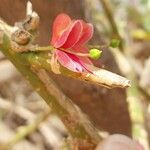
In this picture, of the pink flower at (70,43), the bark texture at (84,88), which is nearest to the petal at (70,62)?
the pink flower at (70,43)

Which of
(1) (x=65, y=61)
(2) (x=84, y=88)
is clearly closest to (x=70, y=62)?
(1) (x=65, y=61)

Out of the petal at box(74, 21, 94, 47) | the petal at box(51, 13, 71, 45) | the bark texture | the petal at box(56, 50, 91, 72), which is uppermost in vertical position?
the bark texture

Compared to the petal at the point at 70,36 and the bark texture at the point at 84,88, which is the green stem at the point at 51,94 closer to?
the petal at the point at 70,36

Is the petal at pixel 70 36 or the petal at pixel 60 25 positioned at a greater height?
the petal at pixel 60 25

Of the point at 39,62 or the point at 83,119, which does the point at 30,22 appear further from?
the point at 83,119

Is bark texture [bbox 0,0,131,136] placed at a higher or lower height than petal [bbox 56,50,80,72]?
higher

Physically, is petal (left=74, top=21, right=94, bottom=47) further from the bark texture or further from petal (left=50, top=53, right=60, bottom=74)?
the bark texture

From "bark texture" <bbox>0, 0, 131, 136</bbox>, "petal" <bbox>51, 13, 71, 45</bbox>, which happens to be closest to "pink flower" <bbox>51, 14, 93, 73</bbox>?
"petal" <bbox>51, 13, 71, 45</bbox>
